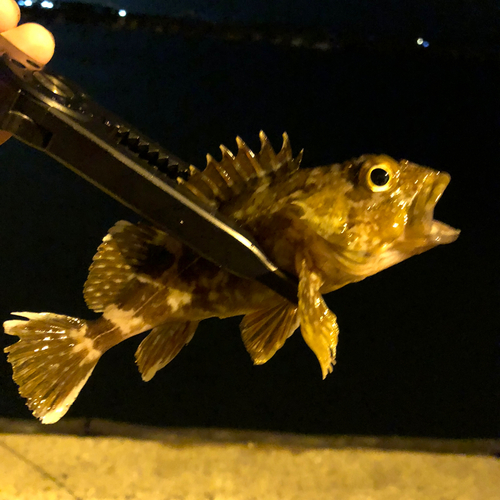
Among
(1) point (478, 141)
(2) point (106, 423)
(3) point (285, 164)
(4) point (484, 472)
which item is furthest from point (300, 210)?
(4) point (484, 472)

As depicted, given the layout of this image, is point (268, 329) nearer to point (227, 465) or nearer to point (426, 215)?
point (426, 215)

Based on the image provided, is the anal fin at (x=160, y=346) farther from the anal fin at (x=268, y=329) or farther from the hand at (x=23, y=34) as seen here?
the hand at (x=23, y=34)

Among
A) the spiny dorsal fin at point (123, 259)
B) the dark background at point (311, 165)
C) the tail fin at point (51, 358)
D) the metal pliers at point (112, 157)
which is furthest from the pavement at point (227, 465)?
the metal pliers at point (112, 157)

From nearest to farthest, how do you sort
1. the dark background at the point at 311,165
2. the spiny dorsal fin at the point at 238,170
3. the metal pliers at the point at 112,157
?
the metal pliers at the point at 112,157, the spiny dorsal fin at the point at 238,170, the dark background at the point at 311,165

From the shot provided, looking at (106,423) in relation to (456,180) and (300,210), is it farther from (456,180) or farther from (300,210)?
(456,180)

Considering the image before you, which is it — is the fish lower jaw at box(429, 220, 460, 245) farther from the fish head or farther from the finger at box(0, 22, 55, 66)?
the finger at box(0, 22, 55, 66)

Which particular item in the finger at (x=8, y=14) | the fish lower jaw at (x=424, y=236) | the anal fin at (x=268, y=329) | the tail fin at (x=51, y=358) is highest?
the finger at (x=8, y=14)

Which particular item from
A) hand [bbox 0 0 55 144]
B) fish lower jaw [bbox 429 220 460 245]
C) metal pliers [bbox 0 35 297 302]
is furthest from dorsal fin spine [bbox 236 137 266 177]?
hand [bbox 0 0 55 144]

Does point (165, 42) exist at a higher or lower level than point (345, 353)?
higher
